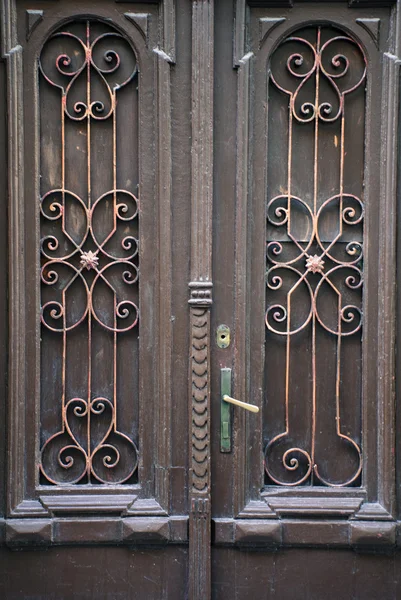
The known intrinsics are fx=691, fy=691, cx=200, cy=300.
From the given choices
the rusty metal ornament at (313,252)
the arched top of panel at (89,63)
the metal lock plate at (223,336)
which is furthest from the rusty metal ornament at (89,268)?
the rusty metal ornament at (313,252)

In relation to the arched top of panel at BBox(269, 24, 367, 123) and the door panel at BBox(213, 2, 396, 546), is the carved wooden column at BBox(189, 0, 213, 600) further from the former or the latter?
the arched top of panel at BBox(269, 24, 367, 123)

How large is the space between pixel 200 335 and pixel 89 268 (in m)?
0.55

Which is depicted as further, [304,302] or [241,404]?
[304,302]

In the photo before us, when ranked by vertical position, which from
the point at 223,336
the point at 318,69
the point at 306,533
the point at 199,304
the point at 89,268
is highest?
the point at 318,69

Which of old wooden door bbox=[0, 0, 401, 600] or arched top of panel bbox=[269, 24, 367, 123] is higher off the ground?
arched top of panel bbox=[269, 24, 367, 123]

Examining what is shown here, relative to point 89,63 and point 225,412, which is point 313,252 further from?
point 89,63

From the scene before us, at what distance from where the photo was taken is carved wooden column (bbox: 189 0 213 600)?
2.86 meters

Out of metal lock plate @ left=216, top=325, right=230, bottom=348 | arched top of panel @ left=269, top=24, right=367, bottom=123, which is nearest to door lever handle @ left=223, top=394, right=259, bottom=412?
metal lock plate @ left=216, top=325, right=230, bottom=348

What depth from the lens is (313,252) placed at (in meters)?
2.92

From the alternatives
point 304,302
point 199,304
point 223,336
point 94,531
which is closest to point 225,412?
point 223,336

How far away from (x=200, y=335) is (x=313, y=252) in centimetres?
59

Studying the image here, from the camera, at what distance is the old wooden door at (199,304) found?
2867mm

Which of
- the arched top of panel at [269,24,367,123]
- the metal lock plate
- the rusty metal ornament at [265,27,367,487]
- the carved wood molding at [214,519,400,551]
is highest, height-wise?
the arched top of panel at [269,24,367,123]

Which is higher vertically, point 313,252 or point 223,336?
point 313,252
